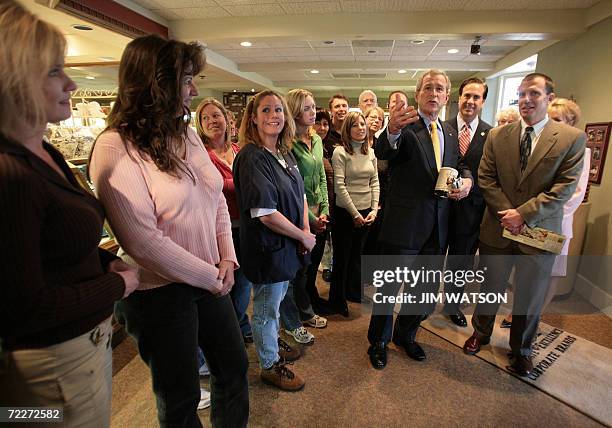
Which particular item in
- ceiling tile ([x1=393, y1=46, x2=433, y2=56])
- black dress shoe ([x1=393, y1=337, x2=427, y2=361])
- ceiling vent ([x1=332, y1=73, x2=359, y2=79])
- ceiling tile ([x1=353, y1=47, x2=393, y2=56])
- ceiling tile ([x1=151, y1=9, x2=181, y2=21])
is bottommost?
black dress shoe ([x1=393, y1=337, x2=427, y2=361])

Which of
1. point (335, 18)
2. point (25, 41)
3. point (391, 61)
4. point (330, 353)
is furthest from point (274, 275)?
point (391, 61)

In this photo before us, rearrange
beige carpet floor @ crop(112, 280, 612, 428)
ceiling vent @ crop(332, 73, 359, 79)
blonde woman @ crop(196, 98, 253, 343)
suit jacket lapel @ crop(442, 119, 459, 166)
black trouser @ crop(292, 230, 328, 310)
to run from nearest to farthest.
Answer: beige carpet floor @ crop(112, 280, 612, 428), suit jacket lapel @ crop(442, 119, 459, 166), blonde woman @ crop(196, 98, 253, 343), black trouser @ crop(292, 230, 328, 310), ceiling vent @ crop(332, 73, 359, 79)

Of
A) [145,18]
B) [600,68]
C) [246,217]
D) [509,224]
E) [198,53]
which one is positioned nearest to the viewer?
[198,53]

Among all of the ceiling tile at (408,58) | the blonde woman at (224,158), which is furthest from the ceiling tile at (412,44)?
the blonde woman at (224,158)

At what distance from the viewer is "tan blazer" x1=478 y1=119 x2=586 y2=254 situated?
5.78 ft

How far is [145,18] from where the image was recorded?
13.8 feet

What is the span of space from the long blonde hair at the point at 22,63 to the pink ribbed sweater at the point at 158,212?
23 cm

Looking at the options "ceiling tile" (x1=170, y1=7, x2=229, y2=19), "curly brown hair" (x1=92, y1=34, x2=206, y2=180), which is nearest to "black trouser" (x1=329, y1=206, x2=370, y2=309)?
"curly brown hair" (x1=92, y1=34, x2=206, y2=180)

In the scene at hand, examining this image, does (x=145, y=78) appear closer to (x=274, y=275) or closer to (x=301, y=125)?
(x=274, y=275)

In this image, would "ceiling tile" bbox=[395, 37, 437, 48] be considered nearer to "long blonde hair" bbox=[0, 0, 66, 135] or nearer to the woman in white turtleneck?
the woman in white turtleneck

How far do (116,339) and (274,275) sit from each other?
142 cm

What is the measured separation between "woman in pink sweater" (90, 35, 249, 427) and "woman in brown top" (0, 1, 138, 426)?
123mm

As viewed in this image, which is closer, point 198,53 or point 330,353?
point 198,53

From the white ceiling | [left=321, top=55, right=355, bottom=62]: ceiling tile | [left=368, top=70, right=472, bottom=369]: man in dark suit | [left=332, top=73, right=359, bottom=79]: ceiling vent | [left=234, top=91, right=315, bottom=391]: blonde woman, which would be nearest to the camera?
[left=234, top=91, right=315, bottom=391]: blonde woman
